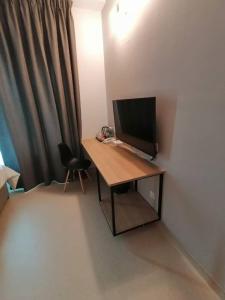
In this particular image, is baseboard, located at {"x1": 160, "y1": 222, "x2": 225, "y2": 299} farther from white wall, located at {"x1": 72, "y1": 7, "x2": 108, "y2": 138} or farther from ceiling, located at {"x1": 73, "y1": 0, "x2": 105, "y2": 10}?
ceiling, located at {"x1": 73, "y1": 0, "x2": 105, "y2": 10}

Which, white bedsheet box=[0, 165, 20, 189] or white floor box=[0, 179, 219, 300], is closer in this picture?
white floor box=[0, 179, 219, 300]

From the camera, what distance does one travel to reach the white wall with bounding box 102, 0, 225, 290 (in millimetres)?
1023

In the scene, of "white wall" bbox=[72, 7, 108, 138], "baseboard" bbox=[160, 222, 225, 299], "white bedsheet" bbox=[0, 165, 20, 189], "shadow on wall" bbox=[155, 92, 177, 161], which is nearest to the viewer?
"baseboard" bbox=[160, 222, 225, 299]

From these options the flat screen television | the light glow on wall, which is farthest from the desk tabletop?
the light glow on wall

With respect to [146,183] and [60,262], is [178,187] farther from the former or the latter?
[60,262]

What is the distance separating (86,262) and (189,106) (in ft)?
5.50

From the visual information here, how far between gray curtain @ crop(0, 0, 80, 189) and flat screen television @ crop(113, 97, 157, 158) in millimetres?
1044

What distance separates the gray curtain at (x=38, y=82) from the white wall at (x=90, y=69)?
0.20 m

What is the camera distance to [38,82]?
2.41m

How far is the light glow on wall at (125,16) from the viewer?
1.68 meters

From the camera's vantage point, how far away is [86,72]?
2.83 metres

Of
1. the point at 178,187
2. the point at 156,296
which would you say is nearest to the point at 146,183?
the point at 178,187

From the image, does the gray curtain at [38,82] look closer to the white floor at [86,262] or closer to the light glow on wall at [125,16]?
the light glow on wall at [125,16]

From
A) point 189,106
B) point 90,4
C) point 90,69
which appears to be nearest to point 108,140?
point 90,69
